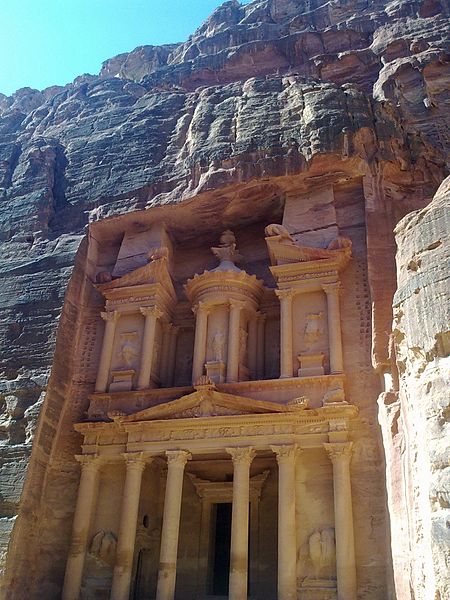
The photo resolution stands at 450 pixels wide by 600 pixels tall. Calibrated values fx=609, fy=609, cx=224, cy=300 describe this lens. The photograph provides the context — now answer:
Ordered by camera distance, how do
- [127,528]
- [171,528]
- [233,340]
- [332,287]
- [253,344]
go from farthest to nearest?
1. [253,344]
2. [233,340]
3. [332,287]
4. [127,528]
5. [171,528]

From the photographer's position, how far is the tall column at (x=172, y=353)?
16859 millimetres

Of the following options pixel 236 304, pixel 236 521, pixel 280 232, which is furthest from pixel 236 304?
pixel 236 521

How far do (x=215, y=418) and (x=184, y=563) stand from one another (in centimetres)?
402

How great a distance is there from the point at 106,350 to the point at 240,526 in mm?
5991

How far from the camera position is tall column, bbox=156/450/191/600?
1272 cm

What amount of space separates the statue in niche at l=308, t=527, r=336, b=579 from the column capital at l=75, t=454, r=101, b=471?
211 inches

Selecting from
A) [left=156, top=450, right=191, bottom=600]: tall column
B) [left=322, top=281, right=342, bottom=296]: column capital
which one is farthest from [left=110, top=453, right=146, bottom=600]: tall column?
[left=322, top=281, right=342, bottom=296]: column capital

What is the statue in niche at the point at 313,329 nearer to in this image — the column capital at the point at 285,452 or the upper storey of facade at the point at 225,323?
the upper storey of facade at the point at 225,323

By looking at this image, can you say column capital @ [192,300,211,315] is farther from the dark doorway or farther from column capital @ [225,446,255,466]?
the dark doorway

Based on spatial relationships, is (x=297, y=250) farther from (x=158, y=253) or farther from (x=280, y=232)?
(x=158, y=253)

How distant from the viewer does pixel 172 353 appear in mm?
17281

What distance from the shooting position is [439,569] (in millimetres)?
6734

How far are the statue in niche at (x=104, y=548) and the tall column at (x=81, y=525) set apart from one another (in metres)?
0.20

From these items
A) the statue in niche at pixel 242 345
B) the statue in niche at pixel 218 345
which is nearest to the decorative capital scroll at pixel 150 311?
the statue in niche at pixel 218 345
